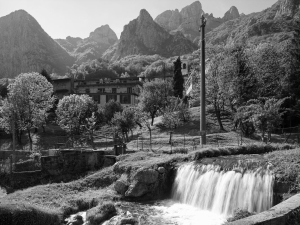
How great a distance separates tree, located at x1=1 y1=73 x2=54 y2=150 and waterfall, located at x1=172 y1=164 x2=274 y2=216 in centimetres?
3237

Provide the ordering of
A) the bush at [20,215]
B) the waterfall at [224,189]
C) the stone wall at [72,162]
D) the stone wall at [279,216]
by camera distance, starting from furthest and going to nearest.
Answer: the stone wall at [72,162] → the waterfall at [224,189] → the bush at [20,215] → the stone wall at [279,216]

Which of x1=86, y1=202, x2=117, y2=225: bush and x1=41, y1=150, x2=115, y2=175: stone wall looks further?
x1=41, y1=150, x2=115, y2=175: stone wall

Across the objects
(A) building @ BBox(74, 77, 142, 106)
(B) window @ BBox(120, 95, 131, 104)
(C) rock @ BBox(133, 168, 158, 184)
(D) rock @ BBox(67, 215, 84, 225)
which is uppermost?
(A) building @ BBox(74, 77, 142, 106)

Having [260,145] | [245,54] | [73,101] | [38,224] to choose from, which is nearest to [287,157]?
[260,145]

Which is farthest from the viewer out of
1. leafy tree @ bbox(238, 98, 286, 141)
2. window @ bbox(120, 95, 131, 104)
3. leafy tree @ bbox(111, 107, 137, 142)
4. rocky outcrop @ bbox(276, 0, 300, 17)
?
rocky outcrop @ bbox(276, 0, 300, 17)

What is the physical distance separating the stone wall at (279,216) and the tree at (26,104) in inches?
1602

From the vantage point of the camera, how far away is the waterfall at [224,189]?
13680mm

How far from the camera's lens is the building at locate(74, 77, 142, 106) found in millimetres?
71875

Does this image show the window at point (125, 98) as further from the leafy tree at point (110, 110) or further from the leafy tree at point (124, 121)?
the leafy tree at point (124, 121)

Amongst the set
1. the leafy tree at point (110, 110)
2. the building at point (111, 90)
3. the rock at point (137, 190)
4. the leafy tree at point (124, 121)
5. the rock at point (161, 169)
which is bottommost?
the rock at point (137, 190)

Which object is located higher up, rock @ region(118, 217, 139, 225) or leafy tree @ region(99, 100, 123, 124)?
leafy tree @ region(99, 100, 123, 124)

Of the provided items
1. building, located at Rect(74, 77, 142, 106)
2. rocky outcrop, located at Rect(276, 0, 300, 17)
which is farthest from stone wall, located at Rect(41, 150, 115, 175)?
rocky outcrop, located at Rect(276, 0, 300, 17)

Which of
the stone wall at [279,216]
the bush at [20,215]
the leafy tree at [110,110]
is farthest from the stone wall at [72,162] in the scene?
the leafy tree at [110,110]

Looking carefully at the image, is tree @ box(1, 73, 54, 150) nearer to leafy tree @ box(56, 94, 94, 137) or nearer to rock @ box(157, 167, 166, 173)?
leafy tree @ box(56, 94, 94, 137)
